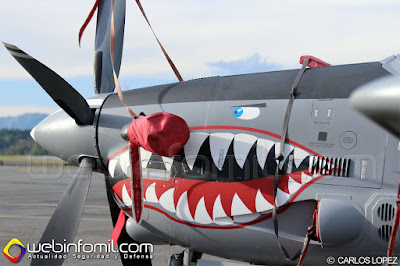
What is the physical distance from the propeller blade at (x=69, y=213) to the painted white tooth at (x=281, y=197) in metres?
2.29

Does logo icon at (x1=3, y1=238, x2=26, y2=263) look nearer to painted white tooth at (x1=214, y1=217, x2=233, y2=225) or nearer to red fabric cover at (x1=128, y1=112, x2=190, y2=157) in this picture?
red fabric cover at (x1=128, y1=112, x2=190, y2=157)

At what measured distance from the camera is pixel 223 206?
505 centimetres

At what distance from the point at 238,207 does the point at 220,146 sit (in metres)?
0.68

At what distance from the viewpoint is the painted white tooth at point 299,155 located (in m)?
4.72

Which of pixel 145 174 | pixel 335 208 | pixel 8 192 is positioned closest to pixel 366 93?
pixel 335 208

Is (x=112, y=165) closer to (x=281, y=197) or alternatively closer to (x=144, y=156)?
(x=144, y=156)

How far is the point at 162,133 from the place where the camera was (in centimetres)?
499

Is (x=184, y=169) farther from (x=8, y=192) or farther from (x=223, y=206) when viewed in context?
(x=8, y=192)

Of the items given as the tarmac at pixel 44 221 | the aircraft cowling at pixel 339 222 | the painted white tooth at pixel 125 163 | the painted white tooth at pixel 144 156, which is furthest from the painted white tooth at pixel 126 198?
the aircraft cowling at pixel 339 222

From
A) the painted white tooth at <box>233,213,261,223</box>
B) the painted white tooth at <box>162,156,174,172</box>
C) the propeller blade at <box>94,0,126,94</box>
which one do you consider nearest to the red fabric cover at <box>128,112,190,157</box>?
the painted white tooth at <box>162,156,174,172</box>

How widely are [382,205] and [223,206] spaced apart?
5.22 feet

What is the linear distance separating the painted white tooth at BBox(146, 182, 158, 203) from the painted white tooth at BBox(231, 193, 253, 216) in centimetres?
98

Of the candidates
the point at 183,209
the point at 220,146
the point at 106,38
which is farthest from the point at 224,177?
the point at 106,38

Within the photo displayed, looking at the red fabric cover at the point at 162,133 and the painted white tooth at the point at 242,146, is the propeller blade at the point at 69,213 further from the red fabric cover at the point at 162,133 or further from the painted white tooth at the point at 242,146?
the painted white tooth at the point at 242,146
